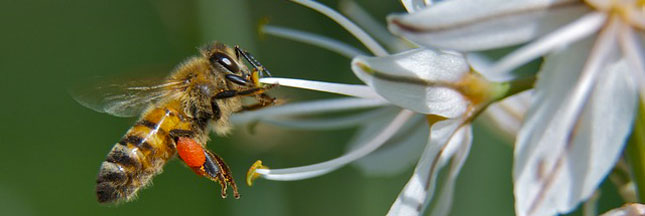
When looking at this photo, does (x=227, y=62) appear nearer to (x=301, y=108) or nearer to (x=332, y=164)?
(x=301, y=108)

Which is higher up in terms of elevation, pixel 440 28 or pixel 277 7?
pixel 277 7

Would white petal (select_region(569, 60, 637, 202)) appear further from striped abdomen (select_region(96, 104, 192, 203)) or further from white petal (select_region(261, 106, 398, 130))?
→ striped abdomen (select_region(96, 104, 192, 203))

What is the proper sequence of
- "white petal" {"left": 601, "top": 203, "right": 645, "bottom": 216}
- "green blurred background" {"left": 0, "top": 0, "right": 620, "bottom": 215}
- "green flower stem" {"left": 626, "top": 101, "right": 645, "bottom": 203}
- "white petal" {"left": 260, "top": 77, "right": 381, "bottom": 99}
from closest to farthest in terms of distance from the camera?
Answer: "white petal" {"left": 601, "top": 203, "right": 645, "bottom": 216} < "green flower stem" {"left": 626, "top": 101, "right": 645, "bottom": 203} < "white petal" {"left": 260, "top": 77, "right": 381, "bottom": 99} < "green blurred background" {"left": 0, "top": 0, "right": 620, "bottom": 215}

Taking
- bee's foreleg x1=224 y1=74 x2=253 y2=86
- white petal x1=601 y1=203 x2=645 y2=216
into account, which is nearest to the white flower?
white petal x1=601 y1=203 x2=645 y2=216

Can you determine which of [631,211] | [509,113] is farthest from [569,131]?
[509,113]

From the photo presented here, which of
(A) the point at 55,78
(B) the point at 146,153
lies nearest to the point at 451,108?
(B) the point at 146,153

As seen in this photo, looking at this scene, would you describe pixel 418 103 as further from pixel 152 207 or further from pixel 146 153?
pixel 152 207
